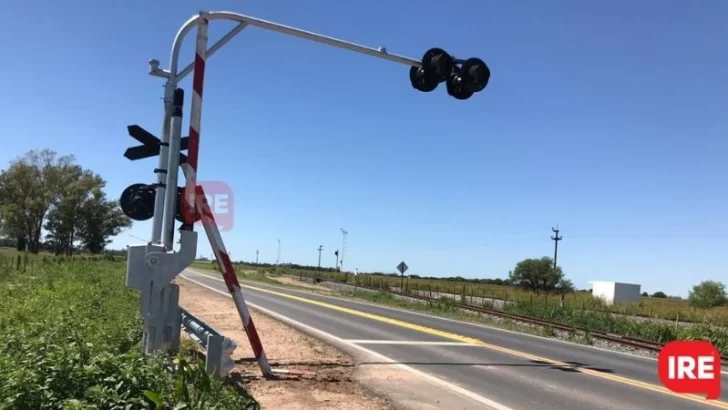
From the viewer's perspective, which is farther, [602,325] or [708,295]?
[708,295]

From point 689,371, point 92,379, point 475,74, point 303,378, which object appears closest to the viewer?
point 92,379

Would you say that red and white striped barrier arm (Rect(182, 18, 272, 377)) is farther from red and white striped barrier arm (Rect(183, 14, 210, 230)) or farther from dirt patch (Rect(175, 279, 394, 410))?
dirt patch (Rect(175, 279, 394, 410))

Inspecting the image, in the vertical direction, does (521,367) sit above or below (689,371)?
below

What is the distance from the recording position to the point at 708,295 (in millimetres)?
74500

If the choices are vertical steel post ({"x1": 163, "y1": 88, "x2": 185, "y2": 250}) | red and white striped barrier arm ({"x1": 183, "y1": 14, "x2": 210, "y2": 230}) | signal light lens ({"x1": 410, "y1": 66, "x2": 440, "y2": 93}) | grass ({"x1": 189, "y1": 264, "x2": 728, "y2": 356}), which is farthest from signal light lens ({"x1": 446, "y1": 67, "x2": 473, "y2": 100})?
grass ({"x1": 189, "y1": 264, "x2": 728, "y2": 356})

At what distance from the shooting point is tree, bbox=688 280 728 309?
2847 inches

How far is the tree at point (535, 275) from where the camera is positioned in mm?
96819

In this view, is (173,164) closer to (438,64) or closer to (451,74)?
(438,64)

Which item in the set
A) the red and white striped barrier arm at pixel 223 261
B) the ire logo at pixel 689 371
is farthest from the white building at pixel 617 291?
the red and white striped barrier arm at pixel 223 261

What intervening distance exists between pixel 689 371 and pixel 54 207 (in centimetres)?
8668

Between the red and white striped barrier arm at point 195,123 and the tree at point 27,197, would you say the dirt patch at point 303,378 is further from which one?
the tree at point 27,197

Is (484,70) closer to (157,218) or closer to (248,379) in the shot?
(157,218)

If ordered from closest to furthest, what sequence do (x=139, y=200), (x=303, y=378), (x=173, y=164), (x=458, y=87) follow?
(x=173, y=164) → (x=139, y=200) → (x=458, y=87) → (x=303, y=378)

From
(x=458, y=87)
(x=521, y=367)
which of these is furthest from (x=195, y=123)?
(x=521, y=367)
